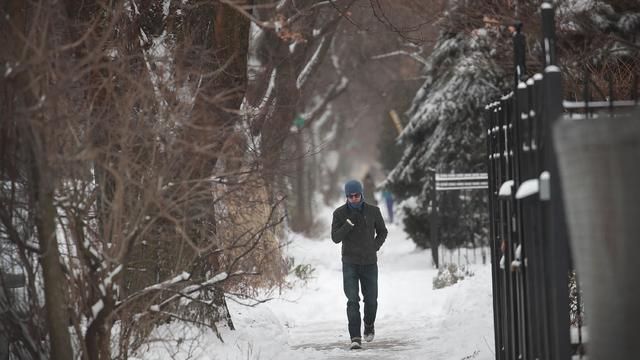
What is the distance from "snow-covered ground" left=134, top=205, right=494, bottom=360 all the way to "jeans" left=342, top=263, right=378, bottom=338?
311mm

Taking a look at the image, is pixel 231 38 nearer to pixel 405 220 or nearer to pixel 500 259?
pixel 500 259

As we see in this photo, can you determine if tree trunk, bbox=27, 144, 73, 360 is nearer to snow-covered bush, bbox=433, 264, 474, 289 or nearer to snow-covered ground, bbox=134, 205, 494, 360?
snow-covered ground, bbox=134, 205, 494, 360

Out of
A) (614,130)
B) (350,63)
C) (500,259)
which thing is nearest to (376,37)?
(350,63)

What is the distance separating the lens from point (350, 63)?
1403 inches

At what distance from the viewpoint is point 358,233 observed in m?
11.0

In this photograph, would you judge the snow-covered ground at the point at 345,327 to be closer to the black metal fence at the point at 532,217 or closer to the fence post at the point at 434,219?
the fence post at the point at 434,219

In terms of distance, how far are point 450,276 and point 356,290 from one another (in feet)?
17.9

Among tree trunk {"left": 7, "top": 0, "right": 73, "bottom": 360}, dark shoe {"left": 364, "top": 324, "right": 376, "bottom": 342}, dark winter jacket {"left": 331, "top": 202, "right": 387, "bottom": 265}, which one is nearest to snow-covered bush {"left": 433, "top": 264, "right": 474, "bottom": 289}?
dark shoe {"left": 364, "top": 324, "right": 376, "bottom": 342}

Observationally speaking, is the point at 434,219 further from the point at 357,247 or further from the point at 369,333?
the point at 357,247

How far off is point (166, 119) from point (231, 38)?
5246mm

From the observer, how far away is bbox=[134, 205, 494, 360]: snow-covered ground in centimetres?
973

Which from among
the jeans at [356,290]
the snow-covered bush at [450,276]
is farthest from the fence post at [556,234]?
the snow-covered bush at [450,276]

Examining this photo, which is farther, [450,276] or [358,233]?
[450,276]

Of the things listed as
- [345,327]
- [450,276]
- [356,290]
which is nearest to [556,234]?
[356,290]
